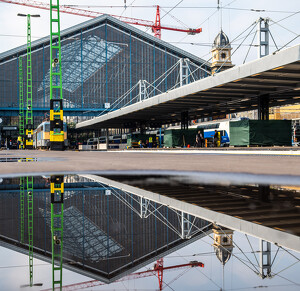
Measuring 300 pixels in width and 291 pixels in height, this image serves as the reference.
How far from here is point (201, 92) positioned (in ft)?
89.5

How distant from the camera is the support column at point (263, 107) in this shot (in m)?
27.2

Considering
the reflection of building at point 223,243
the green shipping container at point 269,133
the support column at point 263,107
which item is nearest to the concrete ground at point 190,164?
the green shipping container at point 269,133

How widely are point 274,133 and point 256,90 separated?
2816 mm

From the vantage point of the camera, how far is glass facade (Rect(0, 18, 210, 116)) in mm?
69375

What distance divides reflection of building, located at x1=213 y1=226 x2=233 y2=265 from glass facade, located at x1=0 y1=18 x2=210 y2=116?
2611 inches

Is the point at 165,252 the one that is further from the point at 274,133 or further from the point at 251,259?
the point at 274,133

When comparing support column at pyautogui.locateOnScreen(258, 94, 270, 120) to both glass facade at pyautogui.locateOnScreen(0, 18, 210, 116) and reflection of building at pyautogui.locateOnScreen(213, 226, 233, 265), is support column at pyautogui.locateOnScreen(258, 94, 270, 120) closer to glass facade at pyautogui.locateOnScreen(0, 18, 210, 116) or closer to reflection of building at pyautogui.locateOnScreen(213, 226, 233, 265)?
reflection of building at pyautogui.locateOnScreen(213, 226, 233, 265)

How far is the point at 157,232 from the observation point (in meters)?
3.34

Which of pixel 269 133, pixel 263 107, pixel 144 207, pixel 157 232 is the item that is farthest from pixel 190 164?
pixel 263 107

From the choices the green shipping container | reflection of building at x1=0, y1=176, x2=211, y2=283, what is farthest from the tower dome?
reflection of building at x1=0, y1=176, x2=211, y2=283

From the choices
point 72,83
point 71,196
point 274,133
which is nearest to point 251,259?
point 71,196

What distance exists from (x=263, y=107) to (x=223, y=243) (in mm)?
25727

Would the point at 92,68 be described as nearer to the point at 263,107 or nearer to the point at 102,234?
the point at 263,107

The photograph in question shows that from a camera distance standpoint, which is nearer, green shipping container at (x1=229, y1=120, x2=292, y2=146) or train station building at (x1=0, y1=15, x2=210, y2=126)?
green shipping container at (x1=229, y1=120, x2=292, y2=146)
